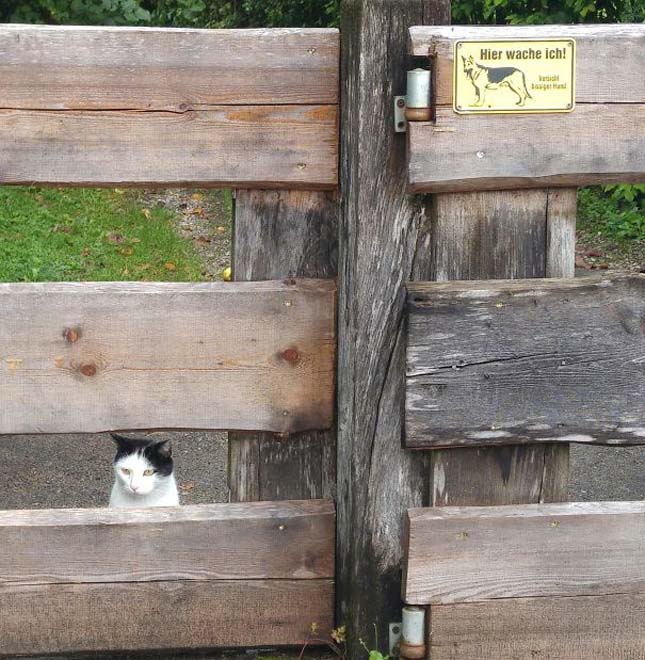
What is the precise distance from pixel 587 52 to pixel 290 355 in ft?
3.42

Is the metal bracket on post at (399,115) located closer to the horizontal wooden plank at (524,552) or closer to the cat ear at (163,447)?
the horizontal wooden plank at (524,552)

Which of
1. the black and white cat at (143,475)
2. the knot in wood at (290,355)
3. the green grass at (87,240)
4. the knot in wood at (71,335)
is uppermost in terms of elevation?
the knot in wood at (71,335)

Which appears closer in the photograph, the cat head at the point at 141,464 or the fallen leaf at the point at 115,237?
the cat head at the point at 141,464

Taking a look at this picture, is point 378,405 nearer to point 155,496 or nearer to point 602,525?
point 602,525

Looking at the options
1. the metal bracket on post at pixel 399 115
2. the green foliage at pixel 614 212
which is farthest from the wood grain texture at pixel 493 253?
the green foliage at pixel 614 212

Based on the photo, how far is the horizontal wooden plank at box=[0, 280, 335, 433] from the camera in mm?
2736

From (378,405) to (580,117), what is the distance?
0.86m

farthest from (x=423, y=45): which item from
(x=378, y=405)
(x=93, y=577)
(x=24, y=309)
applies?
(x=93, y=577)

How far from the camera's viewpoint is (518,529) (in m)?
2.79

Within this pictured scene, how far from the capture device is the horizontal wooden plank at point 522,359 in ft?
8.69

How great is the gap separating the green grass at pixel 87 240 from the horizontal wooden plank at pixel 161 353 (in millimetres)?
4701

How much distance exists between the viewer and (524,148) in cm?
257

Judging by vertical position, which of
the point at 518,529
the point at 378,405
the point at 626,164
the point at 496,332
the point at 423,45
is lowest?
the point at 518,529

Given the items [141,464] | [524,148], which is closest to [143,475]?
[141,464]
